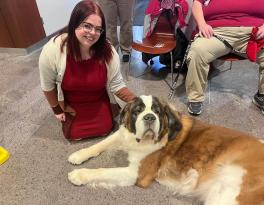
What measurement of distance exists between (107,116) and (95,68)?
1.63 ft

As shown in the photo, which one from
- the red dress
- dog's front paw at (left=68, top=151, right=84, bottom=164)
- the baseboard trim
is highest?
the red dress

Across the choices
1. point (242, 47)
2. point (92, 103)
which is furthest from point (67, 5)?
point (242, 47)

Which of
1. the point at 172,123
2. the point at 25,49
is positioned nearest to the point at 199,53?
the point at 172,123

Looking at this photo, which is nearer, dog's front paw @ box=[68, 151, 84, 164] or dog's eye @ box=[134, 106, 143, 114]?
dog's eye @ box=[134, 106, 143, 114]

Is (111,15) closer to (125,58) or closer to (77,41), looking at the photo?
(125,58)

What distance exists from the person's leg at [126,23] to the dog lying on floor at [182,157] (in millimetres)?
1867

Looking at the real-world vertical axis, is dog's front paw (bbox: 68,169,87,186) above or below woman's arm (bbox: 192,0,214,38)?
below

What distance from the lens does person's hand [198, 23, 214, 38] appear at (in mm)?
2562

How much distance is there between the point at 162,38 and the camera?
3.25 m

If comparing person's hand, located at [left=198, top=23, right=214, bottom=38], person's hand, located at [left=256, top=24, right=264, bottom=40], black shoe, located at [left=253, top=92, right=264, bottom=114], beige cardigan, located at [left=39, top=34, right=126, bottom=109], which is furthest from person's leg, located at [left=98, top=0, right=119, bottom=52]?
black shoe, located at [left=253, top=92, right=264, bottom=114]

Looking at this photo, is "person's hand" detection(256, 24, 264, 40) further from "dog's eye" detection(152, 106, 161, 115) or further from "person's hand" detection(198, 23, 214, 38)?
"dog's eye" detection(152, 106, 161, 115)

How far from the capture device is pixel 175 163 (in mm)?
1870

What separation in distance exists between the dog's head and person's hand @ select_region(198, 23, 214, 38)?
3.48 feet

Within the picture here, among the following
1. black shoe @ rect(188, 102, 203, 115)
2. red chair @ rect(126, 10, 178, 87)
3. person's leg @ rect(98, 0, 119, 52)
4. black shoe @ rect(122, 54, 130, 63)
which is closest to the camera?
black shoe @ rect(188, 102, 203, 115)
